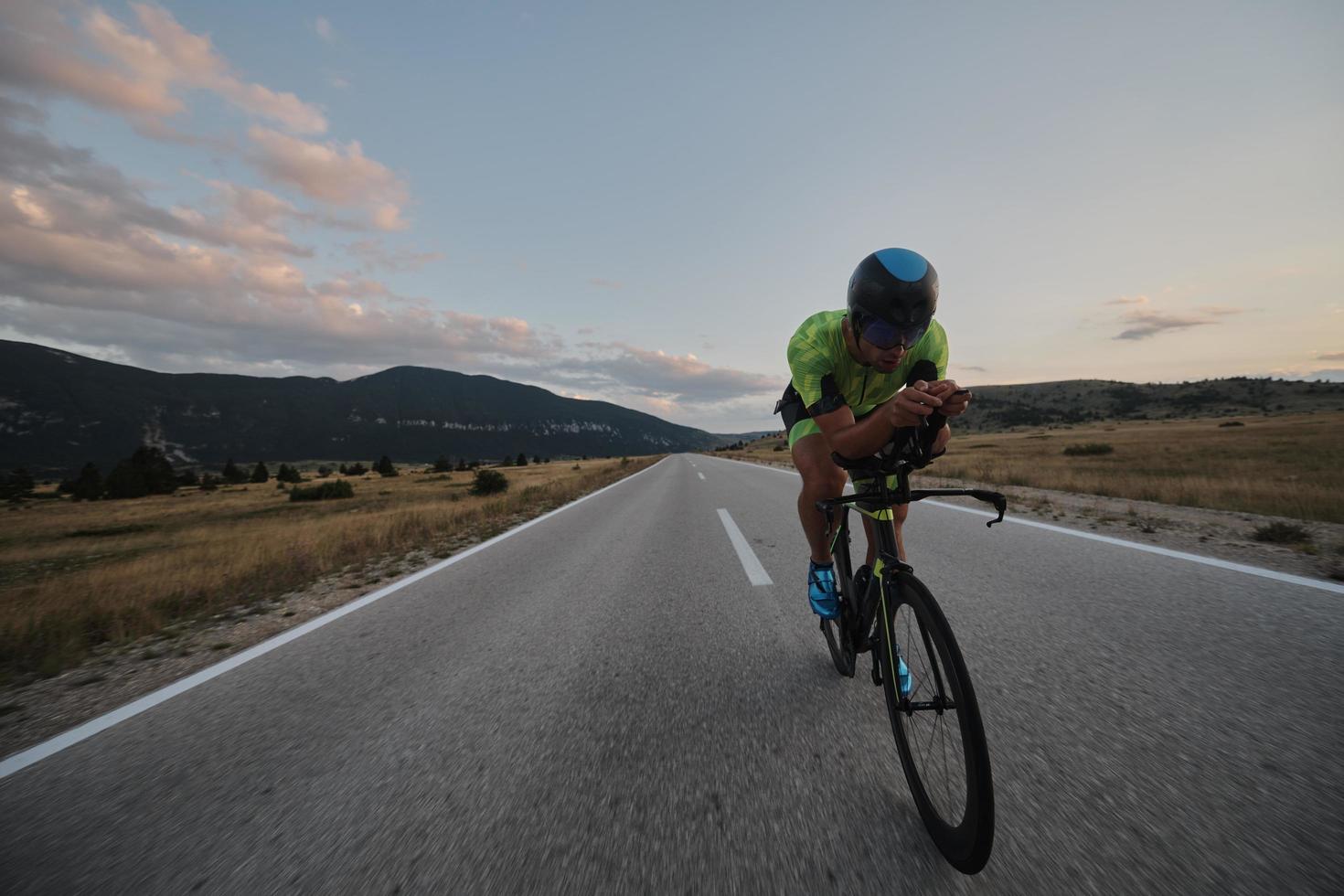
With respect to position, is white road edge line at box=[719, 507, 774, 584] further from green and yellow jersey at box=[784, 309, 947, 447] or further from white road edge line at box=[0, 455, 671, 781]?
white road edge line at box=[0, 455, 671, 781]

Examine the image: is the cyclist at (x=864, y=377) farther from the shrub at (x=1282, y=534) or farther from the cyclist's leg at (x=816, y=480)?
the shrub at (x=1282, y=534)

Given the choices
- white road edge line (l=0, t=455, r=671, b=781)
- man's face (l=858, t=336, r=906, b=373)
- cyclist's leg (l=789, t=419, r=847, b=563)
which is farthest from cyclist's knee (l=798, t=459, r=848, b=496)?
white road edge line (l=0, t=455, r=671, b=781)

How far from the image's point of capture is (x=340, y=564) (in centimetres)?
657

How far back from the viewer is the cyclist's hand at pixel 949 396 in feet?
5.61

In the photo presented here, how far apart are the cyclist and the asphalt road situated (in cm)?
89

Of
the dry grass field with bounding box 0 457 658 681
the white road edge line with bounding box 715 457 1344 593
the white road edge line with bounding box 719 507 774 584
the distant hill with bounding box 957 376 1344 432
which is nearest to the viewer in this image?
the white road edge line with bounding box 715 457 1344 593

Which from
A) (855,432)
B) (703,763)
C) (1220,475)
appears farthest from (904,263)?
(1220,475)

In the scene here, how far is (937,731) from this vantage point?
1.69m

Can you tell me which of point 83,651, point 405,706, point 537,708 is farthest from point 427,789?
point 83,651

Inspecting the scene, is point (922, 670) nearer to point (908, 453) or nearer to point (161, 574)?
point (908, 453)

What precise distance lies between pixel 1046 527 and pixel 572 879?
6.95 meters

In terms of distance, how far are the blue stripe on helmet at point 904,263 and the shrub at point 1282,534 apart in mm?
6186

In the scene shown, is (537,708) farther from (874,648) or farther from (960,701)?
(960,701)

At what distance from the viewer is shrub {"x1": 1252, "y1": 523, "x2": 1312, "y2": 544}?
5.15 m
